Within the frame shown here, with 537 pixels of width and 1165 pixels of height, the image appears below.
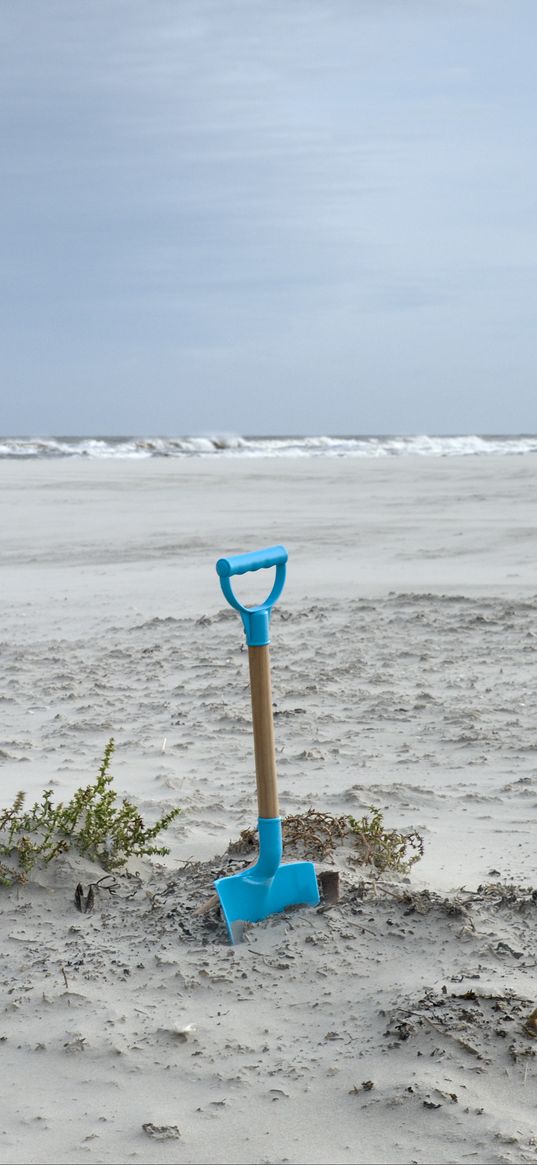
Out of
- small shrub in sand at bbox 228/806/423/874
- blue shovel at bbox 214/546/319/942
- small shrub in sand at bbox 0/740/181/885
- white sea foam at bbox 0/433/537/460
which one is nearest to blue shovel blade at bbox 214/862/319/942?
blue shovel at bbox 214/546/319/942

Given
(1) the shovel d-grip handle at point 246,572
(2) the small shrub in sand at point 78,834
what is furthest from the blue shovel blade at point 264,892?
(1) the shovel d-grip handle at point 246,572

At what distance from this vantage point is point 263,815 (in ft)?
9.15

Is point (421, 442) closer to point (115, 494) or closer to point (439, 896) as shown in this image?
point (115, 494)

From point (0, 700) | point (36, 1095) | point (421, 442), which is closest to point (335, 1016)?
point (36, 1095)

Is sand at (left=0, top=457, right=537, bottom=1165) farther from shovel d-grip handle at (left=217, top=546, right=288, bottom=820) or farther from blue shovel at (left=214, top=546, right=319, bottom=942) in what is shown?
shovel d-grip handle at (left=217, top=546, right=288, bottom=820)

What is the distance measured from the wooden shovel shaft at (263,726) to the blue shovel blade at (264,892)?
19 centimetres

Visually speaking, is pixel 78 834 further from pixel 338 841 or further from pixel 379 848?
pixel 379 848

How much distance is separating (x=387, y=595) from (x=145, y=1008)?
228 inches

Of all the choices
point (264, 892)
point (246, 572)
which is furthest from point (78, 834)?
point (246, 572)

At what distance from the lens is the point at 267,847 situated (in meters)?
2.80

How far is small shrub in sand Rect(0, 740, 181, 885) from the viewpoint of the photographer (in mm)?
3129

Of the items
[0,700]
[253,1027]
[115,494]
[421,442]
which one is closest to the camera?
[253,1027]

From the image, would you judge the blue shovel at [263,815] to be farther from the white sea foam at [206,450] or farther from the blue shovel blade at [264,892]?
the white sea foam at [206,450]

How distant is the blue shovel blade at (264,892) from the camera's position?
9.25 feet
